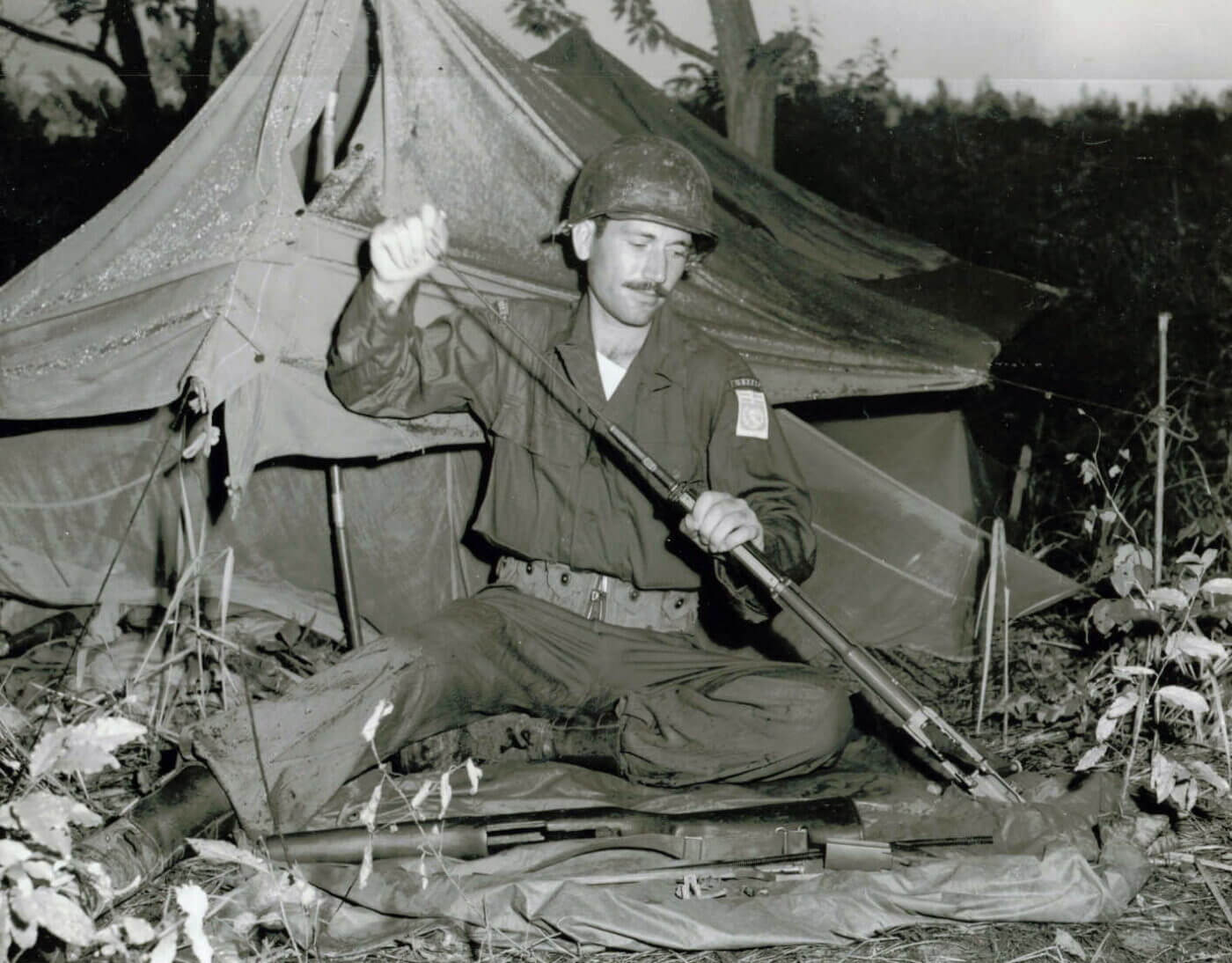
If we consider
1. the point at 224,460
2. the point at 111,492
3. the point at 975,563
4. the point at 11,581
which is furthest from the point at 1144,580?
the point at 11,581

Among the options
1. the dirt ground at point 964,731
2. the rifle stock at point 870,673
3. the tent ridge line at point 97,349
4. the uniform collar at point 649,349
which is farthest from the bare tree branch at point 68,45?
the rifle stock at point 870,673

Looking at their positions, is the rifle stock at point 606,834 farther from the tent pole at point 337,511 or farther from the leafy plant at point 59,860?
the tent pole at point 337,511

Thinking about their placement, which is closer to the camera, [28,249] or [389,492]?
[389,492]

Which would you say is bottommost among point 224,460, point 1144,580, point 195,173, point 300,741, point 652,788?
point 652,788

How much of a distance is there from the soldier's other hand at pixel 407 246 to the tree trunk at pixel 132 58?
4511mm

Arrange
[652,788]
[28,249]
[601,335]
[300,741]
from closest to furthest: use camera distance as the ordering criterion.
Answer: [300,741] < [652,788] < [601,335] < [28,249]

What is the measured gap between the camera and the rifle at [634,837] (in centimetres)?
274

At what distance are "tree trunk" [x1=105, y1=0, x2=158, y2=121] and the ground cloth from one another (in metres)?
5.57

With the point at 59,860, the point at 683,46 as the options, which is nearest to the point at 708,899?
the point at 59,860

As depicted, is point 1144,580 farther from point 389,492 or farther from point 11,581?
point 11,581

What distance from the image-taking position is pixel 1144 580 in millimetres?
3584

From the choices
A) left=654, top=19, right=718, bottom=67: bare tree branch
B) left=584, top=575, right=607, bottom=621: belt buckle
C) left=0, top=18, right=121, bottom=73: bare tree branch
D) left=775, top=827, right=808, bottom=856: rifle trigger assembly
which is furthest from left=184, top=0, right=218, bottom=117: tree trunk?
left=775, top=827, right=808, bottom=856: rifle trigger assembly

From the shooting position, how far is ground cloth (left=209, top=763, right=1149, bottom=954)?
253 centimetres

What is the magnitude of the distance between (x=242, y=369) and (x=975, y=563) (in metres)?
2.53
